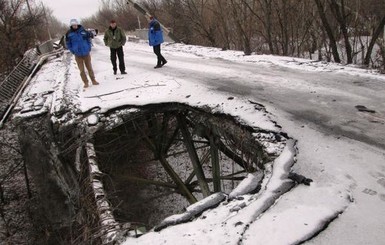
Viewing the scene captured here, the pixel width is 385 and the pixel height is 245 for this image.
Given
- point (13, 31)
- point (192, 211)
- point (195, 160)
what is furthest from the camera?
point (13, 31)

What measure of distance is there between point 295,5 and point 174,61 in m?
6.75

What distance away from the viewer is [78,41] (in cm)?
754

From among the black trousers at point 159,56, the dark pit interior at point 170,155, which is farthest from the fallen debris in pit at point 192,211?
the black trousers at point 159,56

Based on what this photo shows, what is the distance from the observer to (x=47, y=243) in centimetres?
815

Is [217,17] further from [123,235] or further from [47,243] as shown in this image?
[123,235]

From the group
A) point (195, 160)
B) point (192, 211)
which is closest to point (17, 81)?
point (195, 160)

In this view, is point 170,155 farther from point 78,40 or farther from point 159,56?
point 159,56

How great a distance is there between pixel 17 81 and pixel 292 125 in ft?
38.0

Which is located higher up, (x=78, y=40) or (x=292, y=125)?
(x=78, y=40)

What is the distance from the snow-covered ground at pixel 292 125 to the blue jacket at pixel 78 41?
90 centimetres

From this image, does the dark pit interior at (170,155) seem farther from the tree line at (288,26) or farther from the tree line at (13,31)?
the tree line at (13,31)

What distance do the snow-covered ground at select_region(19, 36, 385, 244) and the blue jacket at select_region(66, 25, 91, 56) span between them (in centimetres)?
90

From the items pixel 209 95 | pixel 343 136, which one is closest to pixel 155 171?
pixel 209 95

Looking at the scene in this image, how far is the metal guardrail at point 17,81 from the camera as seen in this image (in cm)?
1089
